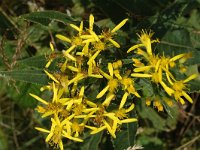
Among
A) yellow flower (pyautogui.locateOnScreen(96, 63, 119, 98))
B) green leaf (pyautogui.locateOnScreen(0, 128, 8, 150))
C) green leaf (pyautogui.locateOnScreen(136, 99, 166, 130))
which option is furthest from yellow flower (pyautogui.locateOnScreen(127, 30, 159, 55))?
green leaf (pyautogui.locateOnScreen(0, 128, 8, 150))

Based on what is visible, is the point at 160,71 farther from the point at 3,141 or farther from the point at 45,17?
the point at 3,141

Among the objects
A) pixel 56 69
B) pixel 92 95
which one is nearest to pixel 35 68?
pixel 56 69

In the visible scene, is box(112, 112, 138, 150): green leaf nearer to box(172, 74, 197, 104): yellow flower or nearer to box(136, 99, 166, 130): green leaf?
box(172, 74, 197, 104): yellow flower

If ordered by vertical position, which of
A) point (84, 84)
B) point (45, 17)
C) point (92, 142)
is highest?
point (45, 17)

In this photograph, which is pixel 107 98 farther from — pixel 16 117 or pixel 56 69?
pixel 16 117

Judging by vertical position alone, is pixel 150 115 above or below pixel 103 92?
below

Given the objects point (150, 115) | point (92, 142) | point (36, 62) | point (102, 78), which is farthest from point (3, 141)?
point (102, 78)
